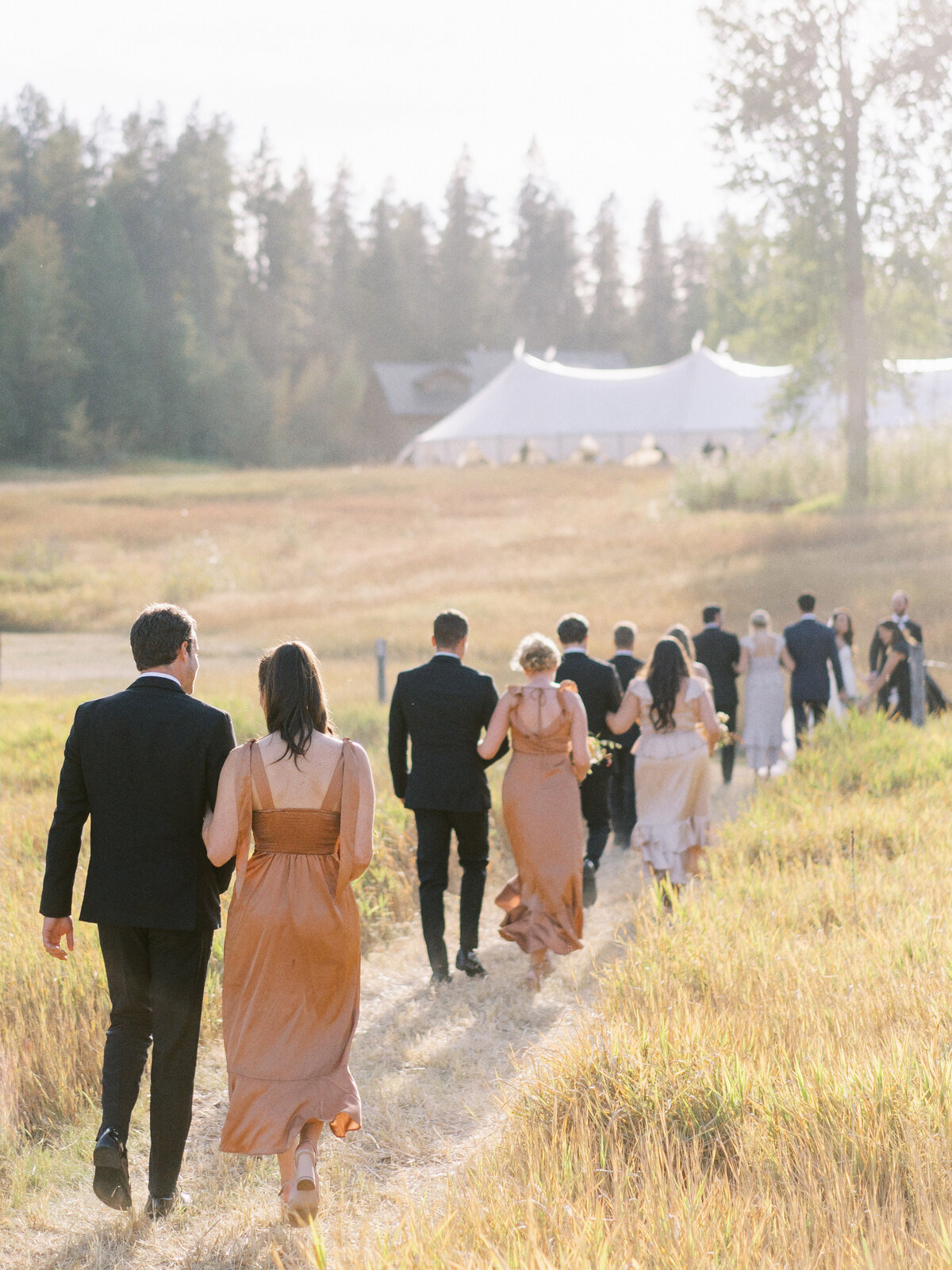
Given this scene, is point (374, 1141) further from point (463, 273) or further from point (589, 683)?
point (463, 273)

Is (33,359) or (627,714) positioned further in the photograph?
(33,359)

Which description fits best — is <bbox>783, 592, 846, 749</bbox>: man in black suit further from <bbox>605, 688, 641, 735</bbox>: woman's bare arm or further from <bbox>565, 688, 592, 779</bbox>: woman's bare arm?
<bbox>565, 688, 592, 779</bbox>: woman's bare arm

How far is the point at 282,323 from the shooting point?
75000mm

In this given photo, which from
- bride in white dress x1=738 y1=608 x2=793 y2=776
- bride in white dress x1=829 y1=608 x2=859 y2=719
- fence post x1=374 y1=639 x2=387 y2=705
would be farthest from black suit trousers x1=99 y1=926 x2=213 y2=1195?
bride in white dress x1=829 y1=608 x2=859 y2=719

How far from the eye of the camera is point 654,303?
91375 millimetres

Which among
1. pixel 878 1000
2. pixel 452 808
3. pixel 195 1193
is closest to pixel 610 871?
pixel 452 808

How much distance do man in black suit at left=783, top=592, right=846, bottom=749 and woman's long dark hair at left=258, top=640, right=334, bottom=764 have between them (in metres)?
7.74

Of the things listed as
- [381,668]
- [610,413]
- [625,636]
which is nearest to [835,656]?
[625,636]

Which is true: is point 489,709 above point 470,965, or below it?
above

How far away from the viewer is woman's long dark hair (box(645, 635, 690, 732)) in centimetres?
701

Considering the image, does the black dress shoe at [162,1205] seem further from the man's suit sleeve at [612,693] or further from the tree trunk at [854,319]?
the tree trunk at [854,319]

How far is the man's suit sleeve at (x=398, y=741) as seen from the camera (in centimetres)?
612

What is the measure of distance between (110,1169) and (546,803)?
A: 2.94 meters

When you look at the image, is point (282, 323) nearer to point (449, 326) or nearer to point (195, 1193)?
point (449, 326)
